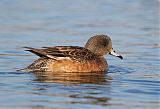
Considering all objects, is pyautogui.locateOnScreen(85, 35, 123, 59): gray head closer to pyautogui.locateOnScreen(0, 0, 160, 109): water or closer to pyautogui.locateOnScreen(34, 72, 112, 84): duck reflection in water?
pyautogui.locateOnScreen(0, 0, 160, 109): water

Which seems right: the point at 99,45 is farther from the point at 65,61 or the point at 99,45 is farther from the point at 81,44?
the point at 81,44

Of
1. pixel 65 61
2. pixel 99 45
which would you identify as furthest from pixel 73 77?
pixel 99 45

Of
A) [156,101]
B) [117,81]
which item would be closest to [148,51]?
[117,81]

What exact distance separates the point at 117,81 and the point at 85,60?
1.36 meters

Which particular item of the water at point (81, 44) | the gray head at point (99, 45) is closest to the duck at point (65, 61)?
the water at point (81, 44)

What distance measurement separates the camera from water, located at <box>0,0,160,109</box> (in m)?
10.2

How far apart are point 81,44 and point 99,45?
2.57 m

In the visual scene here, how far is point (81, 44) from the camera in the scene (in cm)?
1647

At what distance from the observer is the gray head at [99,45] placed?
13.9 m

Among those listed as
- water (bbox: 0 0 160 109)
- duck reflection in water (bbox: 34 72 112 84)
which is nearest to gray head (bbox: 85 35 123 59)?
water (bbox: 0 0 160 109)

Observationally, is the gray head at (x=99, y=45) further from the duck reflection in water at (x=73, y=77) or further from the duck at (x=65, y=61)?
the duck reflection in water at (x=73, y=77)

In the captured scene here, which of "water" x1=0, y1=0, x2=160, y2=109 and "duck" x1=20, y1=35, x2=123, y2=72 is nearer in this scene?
"water" x1=0, y1=0, x2=160, y2=109

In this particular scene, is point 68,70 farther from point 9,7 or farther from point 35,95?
point 9,7

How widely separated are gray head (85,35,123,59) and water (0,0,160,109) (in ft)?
1.20
